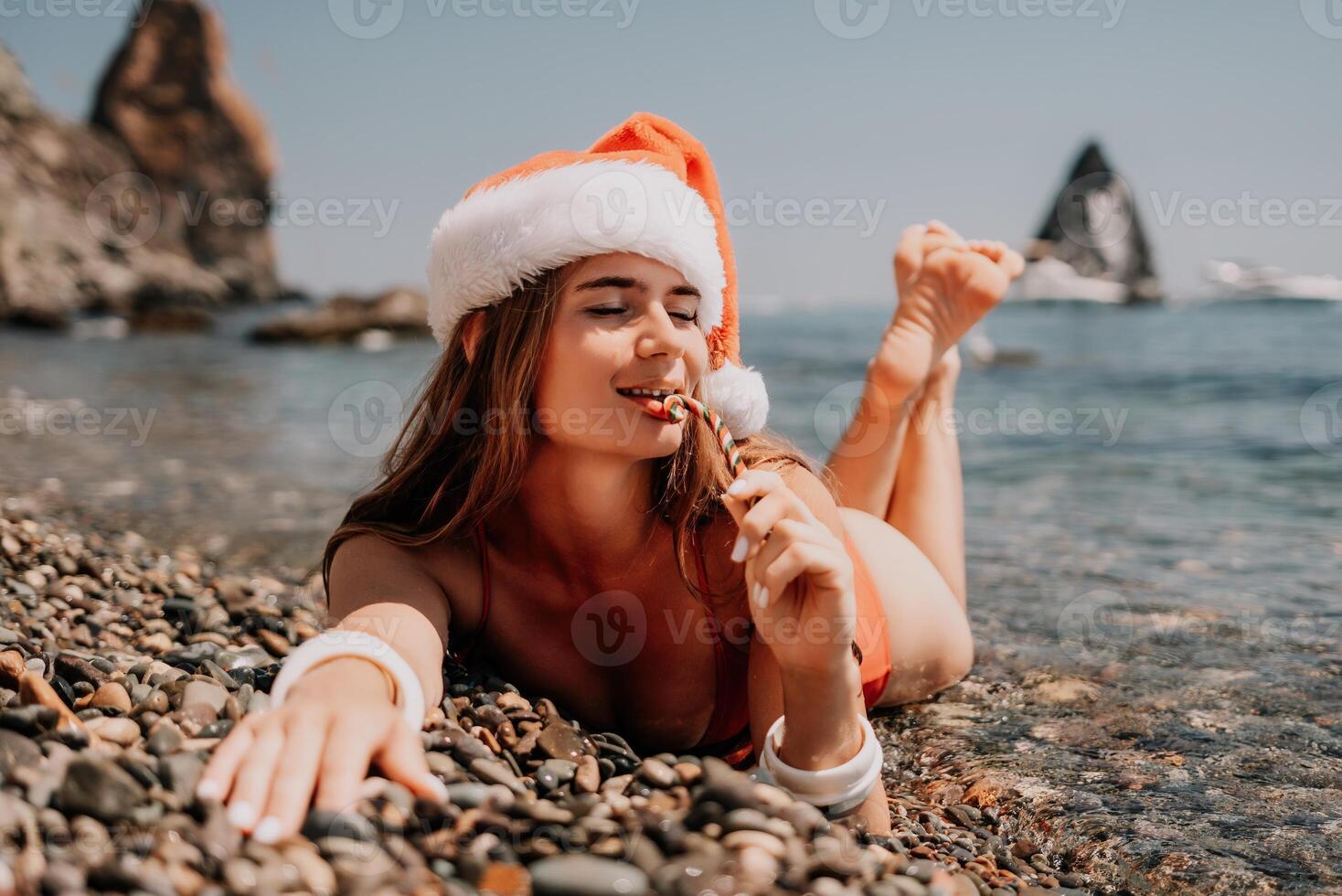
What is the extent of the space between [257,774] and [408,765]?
0.27 meters

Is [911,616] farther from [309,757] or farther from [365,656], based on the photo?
[309,757]

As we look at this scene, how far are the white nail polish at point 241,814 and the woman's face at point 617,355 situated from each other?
51.6 inches

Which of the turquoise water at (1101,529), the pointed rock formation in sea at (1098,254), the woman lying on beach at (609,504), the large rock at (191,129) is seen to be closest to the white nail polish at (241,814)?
the woman lying on beach at (609,504)

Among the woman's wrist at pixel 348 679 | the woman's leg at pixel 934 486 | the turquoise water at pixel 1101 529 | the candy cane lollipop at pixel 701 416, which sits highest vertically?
the candy cane lollipop at pixel 701 416

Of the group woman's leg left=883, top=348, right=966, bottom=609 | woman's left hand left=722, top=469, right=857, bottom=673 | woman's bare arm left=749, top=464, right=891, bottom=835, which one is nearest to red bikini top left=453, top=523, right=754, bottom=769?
woman's bare arm left=749, top=464, right=891, bottom=835

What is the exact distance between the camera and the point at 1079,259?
5144 cm

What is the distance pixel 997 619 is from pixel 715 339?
2.47 m

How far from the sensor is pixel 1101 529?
687cm

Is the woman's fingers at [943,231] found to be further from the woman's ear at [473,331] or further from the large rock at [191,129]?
the large rock at [191,129]

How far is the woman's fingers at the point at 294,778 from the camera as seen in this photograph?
5.61 ft

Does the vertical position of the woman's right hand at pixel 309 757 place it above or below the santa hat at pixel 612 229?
below

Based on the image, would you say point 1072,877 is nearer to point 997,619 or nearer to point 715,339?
point 715,339

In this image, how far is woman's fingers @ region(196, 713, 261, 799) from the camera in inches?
69.2

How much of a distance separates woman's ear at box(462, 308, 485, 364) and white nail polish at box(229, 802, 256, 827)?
63.4 inches
